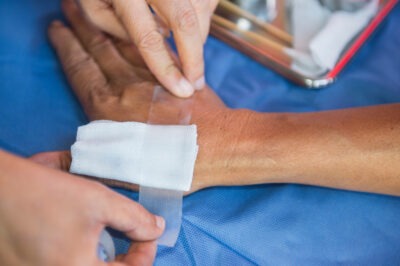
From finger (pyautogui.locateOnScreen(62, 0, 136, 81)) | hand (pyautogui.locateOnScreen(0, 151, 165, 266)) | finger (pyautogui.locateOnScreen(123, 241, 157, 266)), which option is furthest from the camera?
A: finger (pyautogui.locateOnScreen(62, 0, 136, 81))

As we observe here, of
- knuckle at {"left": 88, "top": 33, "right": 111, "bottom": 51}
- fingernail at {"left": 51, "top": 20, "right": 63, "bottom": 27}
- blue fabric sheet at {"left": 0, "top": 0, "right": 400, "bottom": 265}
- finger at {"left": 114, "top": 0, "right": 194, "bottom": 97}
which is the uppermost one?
finger at {"left": 114, "top": 0, "right": 194, "bottom": 97}

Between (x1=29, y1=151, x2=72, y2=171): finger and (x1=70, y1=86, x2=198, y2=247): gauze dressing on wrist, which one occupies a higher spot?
(x1=70, y1=86, x2=198, y2=247): gauze dressing on wrist

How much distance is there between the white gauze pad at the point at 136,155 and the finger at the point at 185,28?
18 cm

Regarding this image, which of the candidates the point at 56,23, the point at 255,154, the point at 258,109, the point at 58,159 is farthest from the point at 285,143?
the point at 56,23

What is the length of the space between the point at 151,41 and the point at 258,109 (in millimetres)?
323

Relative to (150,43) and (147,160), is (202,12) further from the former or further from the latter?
(147,160)

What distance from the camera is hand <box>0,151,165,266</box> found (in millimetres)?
524

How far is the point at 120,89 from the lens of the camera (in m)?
1.04

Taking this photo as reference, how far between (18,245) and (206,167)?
0.45m

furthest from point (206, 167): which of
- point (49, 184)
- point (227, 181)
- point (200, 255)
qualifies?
point (49, 184)

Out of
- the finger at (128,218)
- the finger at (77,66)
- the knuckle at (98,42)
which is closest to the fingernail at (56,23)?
the finger at (77,66)

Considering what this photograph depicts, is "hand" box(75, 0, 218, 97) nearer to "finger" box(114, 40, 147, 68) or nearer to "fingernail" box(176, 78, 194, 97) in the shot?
"fingernail" box(176, 78, 194, 97)

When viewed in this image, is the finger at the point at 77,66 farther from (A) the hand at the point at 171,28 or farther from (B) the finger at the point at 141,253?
(B) the finger at the point at 141,253

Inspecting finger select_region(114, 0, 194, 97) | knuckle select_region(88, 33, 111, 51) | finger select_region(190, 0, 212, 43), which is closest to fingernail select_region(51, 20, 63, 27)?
knuckle select_region(88, 33, 111, 51)
